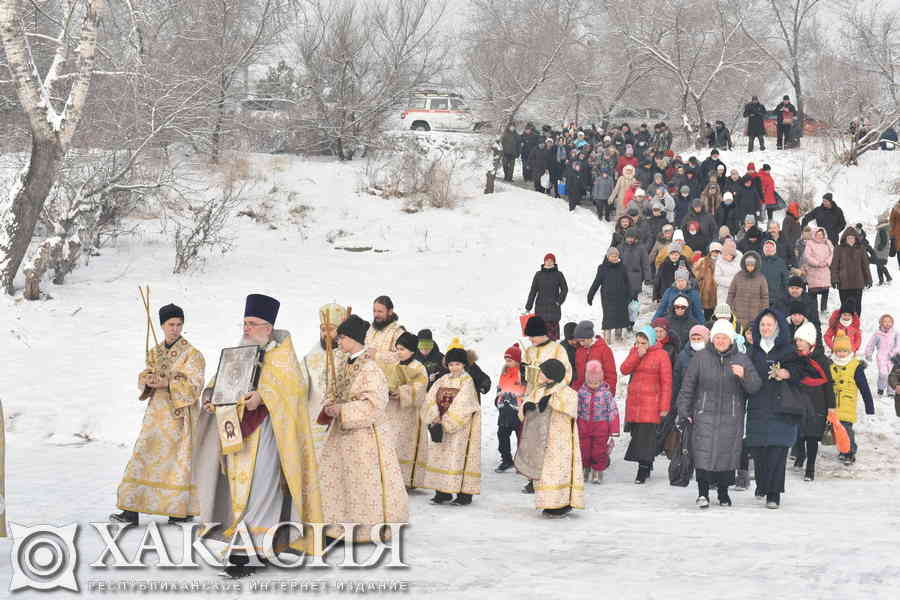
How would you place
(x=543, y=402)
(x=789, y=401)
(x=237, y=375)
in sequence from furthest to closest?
(x=789, y=401)
(x=543, y=402)
(x=237, y=375)

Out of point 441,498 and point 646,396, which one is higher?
point 646,396

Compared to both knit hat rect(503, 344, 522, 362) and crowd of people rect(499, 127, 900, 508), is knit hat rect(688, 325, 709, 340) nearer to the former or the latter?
crowd of people rect(499, 127, 900, 508)

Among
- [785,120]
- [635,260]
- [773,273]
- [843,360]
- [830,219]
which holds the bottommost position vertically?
[843,360]

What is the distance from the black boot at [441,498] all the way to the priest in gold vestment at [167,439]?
85.5 inches

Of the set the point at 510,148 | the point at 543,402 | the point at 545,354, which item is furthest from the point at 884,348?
the point at 510,148

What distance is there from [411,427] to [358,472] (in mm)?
2799

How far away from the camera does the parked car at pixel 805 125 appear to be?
96.6 feet

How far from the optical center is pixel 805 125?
3056cm

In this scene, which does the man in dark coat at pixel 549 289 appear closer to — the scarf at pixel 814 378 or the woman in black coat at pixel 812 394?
the woman in black coat at pixel 812 394

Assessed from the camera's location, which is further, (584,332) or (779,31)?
(779,31)

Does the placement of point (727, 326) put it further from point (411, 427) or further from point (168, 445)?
point (168, 445)

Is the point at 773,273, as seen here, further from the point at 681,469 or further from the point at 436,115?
the point at 436,115

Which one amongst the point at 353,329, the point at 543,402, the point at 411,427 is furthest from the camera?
the point at 411,427

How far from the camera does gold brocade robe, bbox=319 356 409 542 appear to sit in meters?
7.45
